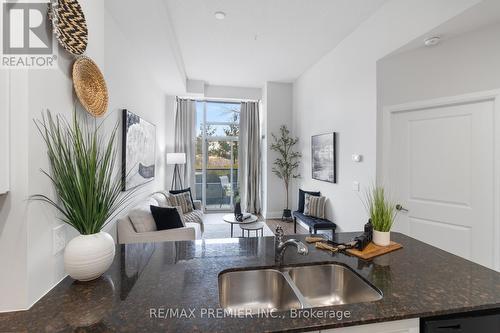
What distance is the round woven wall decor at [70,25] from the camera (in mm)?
1043

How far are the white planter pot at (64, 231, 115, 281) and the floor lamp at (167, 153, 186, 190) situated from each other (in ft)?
13.9

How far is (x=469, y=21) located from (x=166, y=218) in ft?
11.6

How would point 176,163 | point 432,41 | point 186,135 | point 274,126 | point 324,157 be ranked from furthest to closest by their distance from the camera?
point 186,135 < point 274,126 < point 176,163 < point 324,157 < point 432,41

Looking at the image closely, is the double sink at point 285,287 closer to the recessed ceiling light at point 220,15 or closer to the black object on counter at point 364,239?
the black object on counter at point 364,239

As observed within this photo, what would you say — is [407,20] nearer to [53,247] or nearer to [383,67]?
[383,67]

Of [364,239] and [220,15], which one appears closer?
[364,239]

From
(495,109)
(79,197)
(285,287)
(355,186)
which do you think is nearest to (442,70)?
(495,109)

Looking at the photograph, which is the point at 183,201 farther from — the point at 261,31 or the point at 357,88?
the point at 357,88

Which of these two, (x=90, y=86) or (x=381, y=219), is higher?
(x=90, y=86)

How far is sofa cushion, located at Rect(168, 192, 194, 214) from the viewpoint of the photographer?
4.14 meters

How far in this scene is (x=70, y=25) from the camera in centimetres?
110

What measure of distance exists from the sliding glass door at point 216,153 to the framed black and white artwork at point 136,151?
184 cm

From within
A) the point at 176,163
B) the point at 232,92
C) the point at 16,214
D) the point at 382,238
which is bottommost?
the point at 382,238

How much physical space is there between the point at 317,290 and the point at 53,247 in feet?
4.34
